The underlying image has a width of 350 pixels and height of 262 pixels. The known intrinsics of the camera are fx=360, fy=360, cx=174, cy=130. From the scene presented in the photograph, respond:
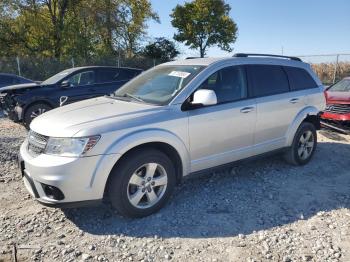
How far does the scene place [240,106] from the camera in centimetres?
479

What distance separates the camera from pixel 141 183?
399 cm

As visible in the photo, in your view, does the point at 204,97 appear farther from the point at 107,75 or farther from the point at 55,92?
the point at 107,75

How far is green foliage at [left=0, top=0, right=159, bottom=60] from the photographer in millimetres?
24469

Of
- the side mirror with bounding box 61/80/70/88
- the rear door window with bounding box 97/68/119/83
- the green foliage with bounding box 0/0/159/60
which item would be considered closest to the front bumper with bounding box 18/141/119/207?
the side mirror with bounding box 61/80/70/88

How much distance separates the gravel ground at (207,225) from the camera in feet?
11.3

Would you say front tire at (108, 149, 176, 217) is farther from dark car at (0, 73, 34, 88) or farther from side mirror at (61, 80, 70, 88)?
dark car at (0, 73, 34, 88)

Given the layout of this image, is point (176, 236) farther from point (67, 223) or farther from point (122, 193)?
point (67, 223)

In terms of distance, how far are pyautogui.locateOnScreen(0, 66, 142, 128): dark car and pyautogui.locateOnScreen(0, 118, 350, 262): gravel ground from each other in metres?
3.62

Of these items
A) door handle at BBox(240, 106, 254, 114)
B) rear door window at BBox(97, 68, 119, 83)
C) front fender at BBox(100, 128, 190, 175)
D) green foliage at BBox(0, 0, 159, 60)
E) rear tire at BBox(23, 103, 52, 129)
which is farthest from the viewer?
green foliage at BBox(0, 0, 159, 60)

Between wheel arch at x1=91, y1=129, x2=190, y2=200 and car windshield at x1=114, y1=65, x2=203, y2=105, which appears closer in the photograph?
wheel arch at x1=91, y1=129, x2=190, y2=200

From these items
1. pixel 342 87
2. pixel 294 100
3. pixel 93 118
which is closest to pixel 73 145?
pixel 93 118

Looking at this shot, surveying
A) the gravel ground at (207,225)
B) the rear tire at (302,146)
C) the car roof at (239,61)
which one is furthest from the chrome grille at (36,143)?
the rear tire at (302,146)

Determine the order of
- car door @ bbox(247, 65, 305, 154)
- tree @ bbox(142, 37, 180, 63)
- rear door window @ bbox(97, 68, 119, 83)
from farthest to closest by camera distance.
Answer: tree @ bbox(142, 37, 180, 63)
rear door window @ bbox(97, 68, 119, 83)
car door @ bbox(247, 65, 305, 154)

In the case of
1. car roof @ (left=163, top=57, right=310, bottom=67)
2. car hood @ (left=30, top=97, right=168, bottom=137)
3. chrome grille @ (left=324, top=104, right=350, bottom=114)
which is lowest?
chrome grille @ (left=324, top=104, right=350, bottom=114)
